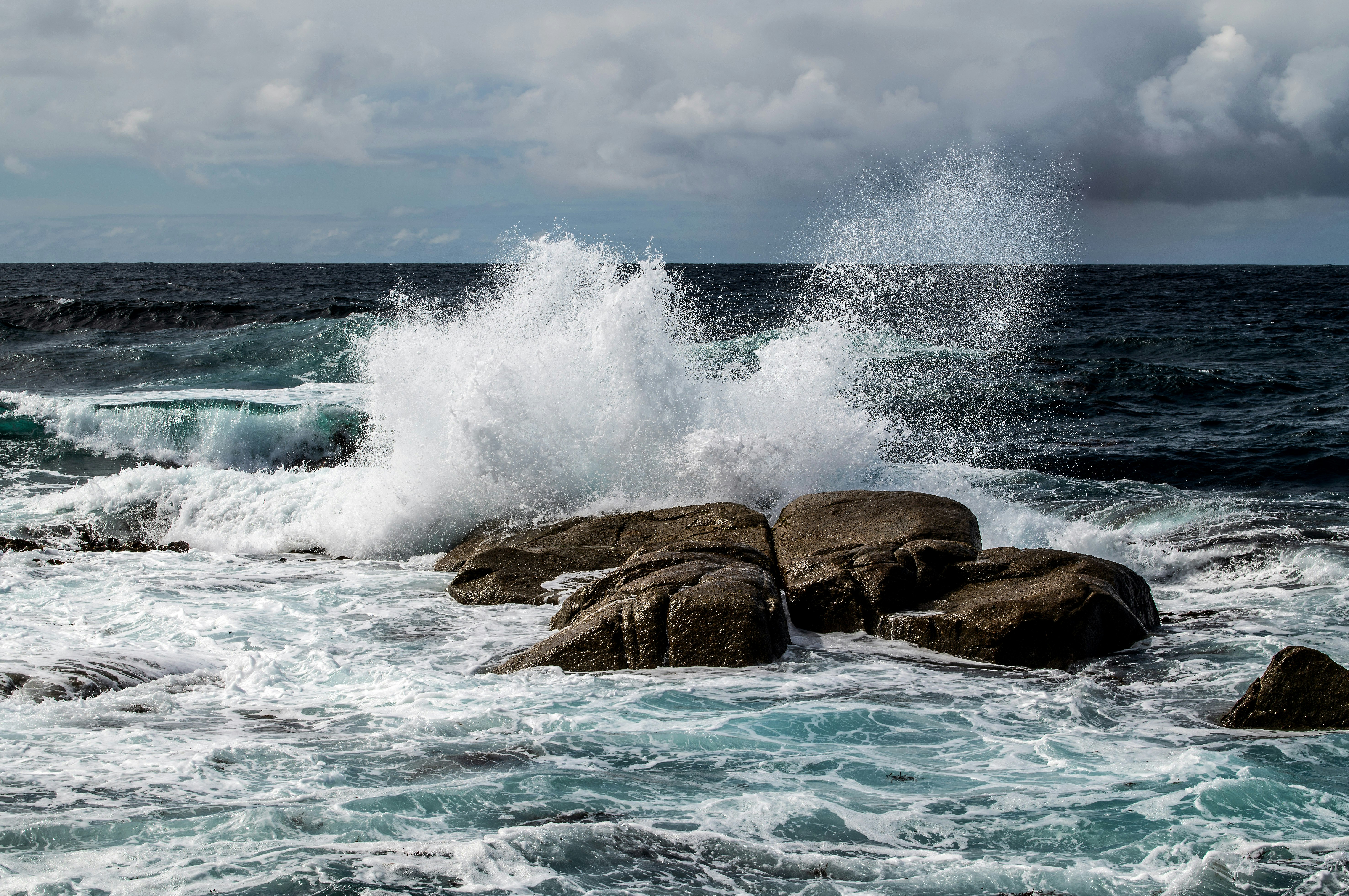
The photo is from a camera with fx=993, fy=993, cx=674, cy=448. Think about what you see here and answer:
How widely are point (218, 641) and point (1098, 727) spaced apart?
18.9ft

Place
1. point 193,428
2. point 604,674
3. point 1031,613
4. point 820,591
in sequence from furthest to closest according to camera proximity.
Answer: point 193,428 → point 820,591 → point 1031,613 → point 604,674

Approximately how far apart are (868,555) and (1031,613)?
128 cm

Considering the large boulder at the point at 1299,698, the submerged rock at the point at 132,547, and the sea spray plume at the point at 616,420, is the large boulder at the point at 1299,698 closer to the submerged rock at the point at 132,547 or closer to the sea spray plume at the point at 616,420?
the sea spray plume at the point at 616,420

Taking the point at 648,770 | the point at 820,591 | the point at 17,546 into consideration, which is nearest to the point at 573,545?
the point at 820,591

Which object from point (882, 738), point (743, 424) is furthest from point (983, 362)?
point (882, 738)

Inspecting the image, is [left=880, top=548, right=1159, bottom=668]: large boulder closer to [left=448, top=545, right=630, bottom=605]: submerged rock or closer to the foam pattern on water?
the foam pattern on water

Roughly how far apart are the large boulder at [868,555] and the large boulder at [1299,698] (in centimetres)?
216

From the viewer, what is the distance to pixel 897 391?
19.5 meters

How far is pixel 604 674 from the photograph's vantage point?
6.34m

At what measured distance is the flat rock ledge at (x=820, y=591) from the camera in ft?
21.2

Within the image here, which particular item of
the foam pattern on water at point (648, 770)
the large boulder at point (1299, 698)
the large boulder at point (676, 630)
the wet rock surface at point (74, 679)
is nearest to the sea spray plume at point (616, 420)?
the foam pattern on water at point (648, 770)

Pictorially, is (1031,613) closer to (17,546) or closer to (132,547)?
(132,547)

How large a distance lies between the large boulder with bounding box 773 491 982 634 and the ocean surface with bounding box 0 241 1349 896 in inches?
10.9

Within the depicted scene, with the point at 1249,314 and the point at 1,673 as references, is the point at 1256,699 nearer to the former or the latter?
the point at 1,673
